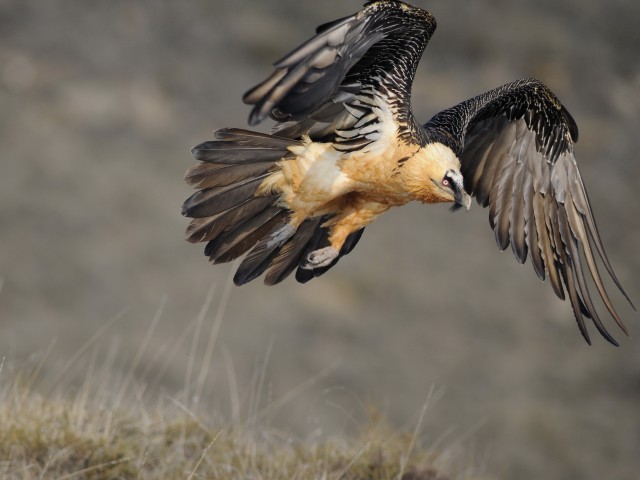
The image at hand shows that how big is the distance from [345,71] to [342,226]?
1.04 metres

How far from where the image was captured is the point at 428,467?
4480 mm

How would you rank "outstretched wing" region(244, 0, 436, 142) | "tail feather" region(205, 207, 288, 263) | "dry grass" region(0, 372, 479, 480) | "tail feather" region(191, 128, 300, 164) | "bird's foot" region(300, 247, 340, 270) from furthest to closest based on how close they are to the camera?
"bird's foot" region(300, 247, 340, 270) → "tail feather" region(205, 207, 288, 263) → "tail feather" region(191, 128, 300, 164) → "dry grass" region(0, 372, 479, 480) → "outstretched wing" region(244, 0, 436, 142)

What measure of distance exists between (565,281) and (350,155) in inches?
47.0

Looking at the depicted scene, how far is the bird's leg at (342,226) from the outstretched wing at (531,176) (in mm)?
493

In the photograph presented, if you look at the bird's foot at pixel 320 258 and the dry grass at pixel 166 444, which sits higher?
the bird's foot at pixel 320 258

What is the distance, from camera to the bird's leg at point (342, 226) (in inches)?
175

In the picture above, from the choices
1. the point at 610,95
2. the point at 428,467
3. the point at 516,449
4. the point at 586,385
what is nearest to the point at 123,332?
the point at 516,449

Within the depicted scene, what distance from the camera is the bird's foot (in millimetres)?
4461

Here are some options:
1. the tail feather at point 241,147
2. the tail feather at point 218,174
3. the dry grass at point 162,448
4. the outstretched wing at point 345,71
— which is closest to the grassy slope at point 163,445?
the dry grass at point 162,448

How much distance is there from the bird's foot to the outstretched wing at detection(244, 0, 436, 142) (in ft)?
1.60

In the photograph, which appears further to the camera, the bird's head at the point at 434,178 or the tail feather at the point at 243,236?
the tail feather at the point at 243,236

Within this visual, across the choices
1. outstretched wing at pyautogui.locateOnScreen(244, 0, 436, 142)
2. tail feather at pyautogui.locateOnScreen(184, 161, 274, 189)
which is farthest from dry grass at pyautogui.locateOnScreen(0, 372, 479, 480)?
outstretched wing at pyautogui.locateOnScreen(244, 0, 436, 142)

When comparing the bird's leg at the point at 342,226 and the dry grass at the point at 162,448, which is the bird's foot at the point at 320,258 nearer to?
the bird's leg at the point at 342,226

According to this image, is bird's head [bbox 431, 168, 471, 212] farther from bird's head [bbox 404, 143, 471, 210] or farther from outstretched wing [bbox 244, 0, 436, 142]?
outstretched wing [bbox 244, 0, 436, 142]
